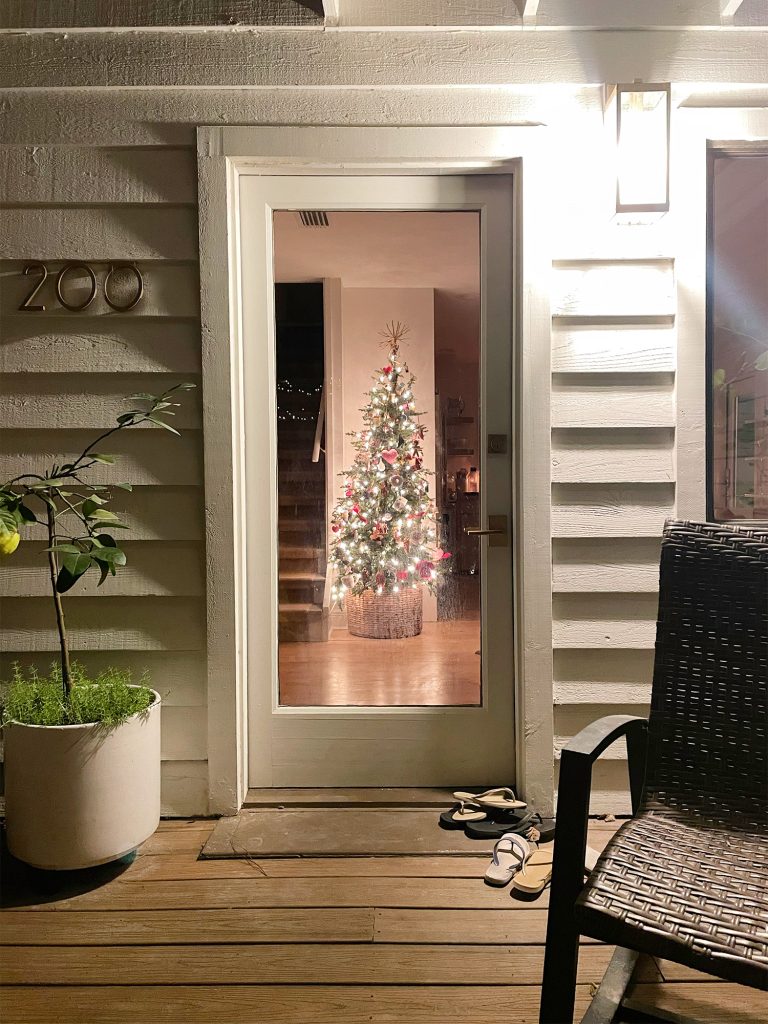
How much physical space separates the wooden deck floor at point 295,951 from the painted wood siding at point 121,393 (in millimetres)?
488

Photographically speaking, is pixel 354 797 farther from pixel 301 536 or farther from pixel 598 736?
pixel 598 736

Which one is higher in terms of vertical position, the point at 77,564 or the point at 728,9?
the point at 728,9

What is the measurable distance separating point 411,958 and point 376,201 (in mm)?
2137

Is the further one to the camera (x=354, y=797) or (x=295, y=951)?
(x=354, y=797)

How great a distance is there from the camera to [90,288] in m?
2.31

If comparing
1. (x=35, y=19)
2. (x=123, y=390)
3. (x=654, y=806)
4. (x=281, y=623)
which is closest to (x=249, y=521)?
(x=281, y=623)

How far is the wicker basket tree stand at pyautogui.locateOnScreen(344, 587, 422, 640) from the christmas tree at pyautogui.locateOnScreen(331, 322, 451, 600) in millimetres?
22

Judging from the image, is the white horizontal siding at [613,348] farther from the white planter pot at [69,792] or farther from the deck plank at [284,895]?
the white planter pot at [69,792]

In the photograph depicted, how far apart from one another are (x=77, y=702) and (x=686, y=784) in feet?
5.02

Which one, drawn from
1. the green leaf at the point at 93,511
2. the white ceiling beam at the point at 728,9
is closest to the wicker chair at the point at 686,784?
the green leaf at the point at 93,511

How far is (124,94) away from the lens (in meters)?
2.29

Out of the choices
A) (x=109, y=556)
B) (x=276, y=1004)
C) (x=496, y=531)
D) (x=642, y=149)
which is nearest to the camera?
(x=276, y=1004)

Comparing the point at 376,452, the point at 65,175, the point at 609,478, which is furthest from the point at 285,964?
the point at 65,175

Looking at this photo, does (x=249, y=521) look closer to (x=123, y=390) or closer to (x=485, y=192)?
(x=123, y=390)
